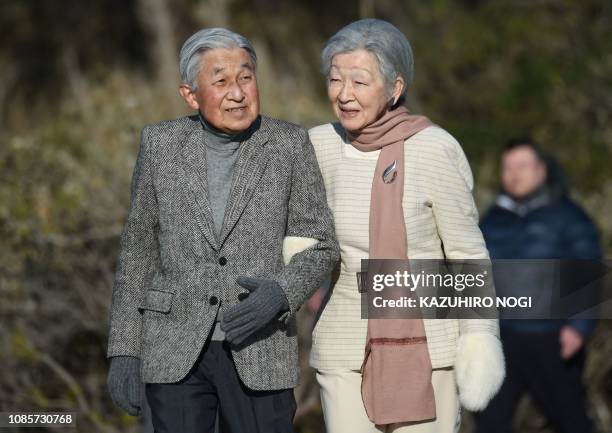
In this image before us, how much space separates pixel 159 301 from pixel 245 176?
18.3 inches

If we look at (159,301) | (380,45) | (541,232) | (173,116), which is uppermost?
(173,116)

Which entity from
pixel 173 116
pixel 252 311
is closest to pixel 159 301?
pixel 252 311

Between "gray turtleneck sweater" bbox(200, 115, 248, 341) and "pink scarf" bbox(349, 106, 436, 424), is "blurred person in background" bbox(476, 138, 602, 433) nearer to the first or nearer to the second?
"pink scarf" bbox(349, 106, 436, 424)

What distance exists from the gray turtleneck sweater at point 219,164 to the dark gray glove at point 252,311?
233 millimetres

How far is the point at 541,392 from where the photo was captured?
5633 mm

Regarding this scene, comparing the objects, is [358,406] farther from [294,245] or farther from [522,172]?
[522,172]

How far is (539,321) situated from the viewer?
5.62 m

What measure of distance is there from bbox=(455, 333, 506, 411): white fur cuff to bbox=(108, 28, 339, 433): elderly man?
50 cm

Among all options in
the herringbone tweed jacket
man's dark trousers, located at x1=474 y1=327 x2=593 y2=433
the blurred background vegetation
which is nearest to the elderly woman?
the herringbone tweed jacket

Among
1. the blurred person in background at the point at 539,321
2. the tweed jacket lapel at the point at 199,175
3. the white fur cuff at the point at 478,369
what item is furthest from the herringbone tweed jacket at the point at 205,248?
the blurred person in background at the point at 539,321

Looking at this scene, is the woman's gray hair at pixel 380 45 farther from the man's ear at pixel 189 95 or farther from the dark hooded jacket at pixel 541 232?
the dark hooded jacket at pixel 541 232

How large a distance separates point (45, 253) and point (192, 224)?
10.4 ft

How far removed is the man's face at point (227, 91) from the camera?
11.7 feet

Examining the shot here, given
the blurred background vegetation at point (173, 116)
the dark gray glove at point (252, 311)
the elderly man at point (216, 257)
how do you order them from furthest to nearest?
the blurred background vegetation at point (173, 116) → the elderly man at point (216, 257) → the dark gray glove at point (252, 311)
